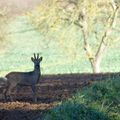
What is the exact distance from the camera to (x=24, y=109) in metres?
16.1

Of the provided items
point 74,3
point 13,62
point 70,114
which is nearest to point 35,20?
point 74,3

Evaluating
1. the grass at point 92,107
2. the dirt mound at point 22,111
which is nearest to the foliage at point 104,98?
the grass at point 92,107

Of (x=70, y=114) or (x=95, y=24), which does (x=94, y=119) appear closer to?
(x=70, y=114)

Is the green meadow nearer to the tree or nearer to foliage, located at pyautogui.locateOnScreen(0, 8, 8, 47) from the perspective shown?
the tree

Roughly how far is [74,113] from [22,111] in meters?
3.07

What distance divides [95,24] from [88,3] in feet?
6.25

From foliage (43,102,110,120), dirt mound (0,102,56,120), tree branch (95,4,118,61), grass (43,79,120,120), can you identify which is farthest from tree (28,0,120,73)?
foliage (43,102,110,120)

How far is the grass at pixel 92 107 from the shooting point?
506 inches

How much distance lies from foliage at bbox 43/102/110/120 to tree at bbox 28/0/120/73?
1022 inches

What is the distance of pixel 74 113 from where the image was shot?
1289cm

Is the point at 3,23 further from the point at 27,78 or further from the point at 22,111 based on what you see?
the point at 22,111

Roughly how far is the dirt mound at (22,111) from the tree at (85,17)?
22.4 meters

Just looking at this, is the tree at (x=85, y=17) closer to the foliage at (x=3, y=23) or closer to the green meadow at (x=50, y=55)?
the green meadow at (x=50, y=55)

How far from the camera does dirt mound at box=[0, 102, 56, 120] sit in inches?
584
